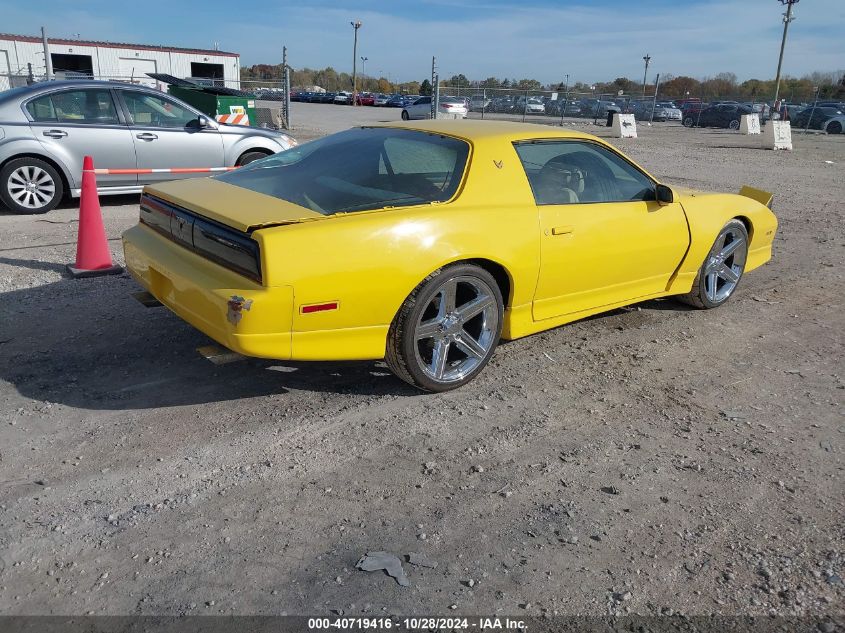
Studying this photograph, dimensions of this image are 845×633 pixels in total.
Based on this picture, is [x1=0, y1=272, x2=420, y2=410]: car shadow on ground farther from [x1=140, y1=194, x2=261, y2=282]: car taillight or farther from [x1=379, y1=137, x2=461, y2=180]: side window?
[x1=379, y1=137, x2=461, y2=180]: side window

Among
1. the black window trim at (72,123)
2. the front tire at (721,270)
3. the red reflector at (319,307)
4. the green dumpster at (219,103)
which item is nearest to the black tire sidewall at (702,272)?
the front tire at (721,270)

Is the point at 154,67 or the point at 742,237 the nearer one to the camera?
the point at 742,237

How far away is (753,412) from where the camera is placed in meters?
3.90

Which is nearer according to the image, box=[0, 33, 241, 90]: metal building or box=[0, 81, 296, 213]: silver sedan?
box=[0, 81, 296, 213]: silver sedan

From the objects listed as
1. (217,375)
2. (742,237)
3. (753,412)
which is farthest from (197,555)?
(742,237)

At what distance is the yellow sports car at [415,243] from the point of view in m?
3.31

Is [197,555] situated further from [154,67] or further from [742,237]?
[154,67]

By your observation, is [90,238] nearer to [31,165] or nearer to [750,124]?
[31,165]

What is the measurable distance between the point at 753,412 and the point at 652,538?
1.51 metres

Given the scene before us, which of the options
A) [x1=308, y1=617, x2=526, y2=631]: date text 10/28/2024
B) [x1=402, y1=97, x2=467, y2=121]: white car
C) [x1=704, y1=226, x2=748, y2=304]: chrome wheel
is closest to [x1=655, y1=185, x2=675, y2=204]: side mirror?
[x1=704, y1=226, x2=748, y2=304]: chrome wheel

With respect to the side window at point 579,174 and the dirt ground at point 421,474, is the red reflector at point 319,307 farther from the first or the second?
the side window at point 579,174

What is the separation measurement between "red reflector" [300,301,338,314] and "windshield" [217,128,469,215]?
1.56 feet

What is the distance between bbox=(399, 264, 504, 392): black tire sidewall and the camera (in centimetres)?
363

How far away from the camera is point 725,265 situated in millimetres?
5660
